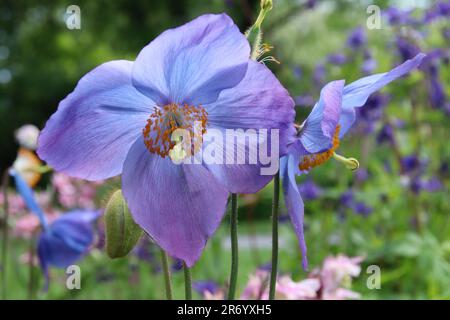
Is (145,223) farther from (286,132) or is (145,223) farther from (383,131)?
(383,131)

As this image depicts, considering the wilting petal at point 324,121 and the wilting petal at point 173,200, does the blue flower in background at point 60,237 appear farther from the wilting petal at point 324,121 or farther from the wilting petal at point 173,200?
the wilting petal at point 324,121

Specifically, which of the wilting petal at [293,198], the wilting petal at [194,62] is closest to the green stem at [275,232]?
the wilting petal at [293,198]

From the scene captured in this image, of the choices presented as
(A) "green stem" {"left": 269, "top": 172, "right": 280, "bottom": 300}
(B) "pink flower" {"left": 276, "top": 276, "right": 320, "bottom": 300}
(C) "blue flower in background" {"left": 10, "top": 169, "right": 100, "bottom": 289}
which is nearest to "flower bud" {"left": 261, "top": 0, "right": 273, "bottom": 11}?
(A) "green stem" {"left": 269, "top": 172, "right": 280, "bottom": 300}

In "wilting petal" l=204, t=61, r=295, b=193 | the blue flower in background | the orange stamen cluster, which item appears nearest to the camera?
"wilting petal" l=204, t=61, r=295, b=193

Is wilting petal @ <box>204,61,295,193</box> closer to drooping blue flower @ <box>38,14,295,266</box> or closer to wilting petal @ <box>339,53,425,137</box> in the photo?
drooping blue flower @ <box>38,14,295,266</box>

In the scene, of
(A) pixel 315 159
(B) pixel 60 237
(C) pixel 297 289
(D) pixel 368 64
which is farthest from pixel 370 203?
(A) pixel 315 159
